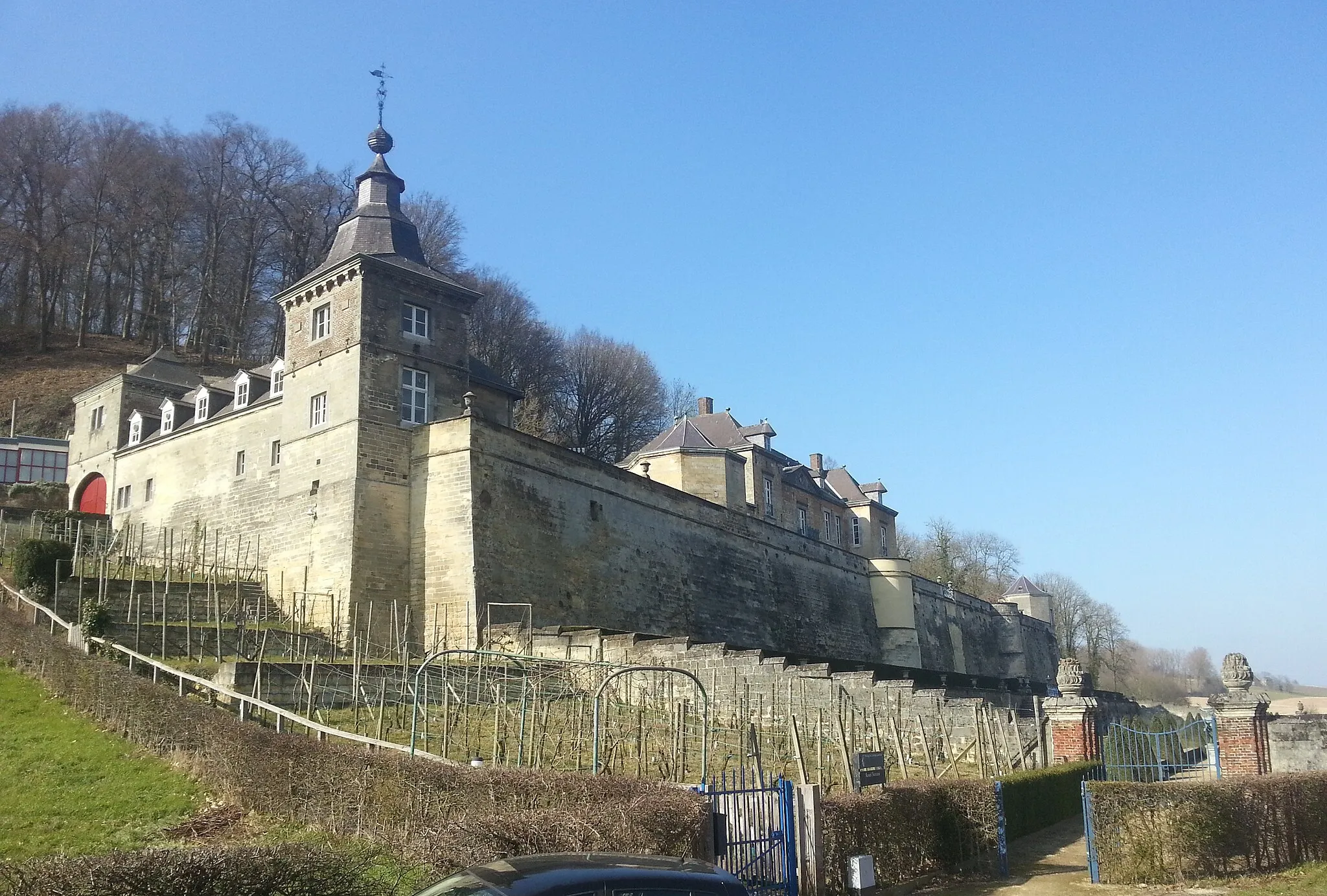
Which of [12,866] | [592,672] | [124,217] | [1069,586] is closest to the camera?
[12,866]

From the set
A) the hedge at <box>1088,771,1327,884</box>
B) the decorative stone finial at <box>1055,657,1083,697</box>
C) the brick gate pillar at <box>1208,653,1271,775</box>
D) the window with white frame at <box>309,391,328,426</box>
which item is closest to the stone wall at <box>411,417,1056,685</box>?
the window with white frame at <box>309,391,328,426</box>

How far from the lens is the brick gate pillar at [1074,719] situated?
1700cm

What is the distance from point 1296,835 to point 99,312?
2308 inches

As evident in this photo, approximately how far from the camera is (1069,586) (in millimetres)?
79875

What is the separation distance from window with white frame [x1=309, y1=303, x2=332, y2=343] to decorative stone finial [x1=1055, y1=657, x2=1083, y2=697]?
18.8m

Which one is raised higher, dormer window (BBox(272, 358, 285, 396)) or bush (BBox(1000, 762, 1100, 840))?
dormer window (BBox(272, 358, 285, 396))

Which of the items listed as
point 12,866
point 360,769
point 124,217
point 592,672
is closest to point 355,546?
point 592,672

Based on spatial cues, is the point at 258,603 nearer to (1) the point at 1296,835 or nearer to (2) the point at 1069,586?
(1) the point at 1296,835

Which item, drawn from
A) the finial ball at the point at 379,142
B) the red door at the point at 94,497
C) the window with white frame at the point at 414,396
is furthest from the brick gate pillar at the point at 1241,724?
the red door at the point at 94,497

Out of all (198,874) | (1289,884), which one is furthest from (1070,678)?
(198,874)

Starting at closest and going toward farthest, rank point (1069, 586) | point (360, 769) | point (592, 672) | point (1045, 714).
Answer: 1. point (360, 769)
2. point (1045, 714)
3. point (592, 672)
4. point (1069, 586)

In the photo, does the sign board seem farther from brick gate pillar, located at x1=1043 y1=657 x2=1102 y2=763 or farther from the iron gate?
brick gate pillar, located at x1=1043 y1=657 x2=1102 y2=763

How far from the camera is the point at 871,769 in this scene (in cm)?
1081

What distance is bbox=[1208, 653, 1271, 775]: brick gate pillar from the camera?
1541 cm
